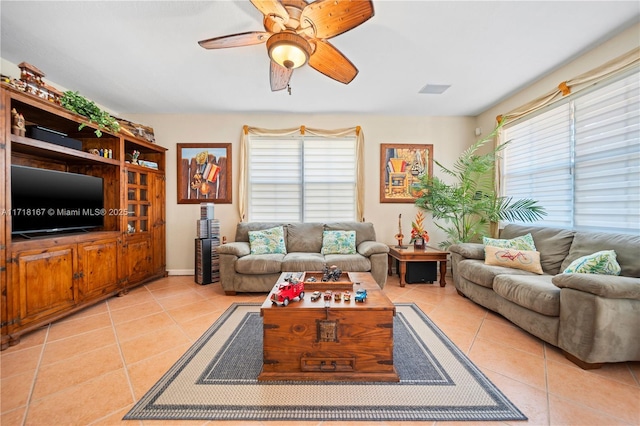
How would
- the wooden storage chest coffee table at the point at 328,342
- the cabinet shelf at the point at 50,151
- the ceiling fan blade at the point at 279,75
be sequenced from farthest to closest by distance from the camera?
the cabinet shelf at the point at 50,151 < the ceiling fan blade at the point at 279,75 < the wooden storage chest coffee table at the point at 328,342

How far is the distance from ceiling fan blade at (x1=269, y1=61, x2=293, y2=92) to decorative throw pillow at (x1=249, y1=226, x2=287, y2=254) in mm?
2014

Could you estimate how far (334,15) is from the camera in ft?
4.88

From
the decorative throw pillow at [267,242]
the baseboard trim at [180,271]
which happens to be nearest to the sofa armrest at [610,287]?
the decorative throw pillow at [267,242]

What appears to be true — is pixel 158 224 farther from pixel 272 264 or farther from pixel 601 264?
pixel 601 264

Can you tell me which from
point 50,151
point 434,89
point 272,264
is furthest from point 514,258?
point 50,151

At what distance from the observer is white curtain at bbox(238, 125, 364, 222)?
13.3 ft

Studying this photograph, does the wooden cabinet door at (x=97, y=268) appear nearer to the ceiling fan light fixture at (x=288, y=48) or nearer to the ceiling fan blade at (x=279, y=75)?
the ceiling fan blade at (x=279, y=75)

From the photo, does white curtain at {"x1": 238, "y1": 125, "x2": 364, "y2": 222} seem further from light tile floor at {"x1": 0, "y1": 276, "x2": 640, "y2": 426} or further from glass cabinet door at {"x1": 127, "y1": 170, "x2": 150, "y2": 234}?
light tile floor at {"x1": 0, "y1": 276, "x2": 640, "y2": 426}

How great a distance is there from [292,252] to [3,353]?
2773 millimetres

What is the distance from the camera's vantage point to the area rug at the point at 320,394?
1317 millimetres

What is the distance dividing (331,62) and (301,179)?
2310mm

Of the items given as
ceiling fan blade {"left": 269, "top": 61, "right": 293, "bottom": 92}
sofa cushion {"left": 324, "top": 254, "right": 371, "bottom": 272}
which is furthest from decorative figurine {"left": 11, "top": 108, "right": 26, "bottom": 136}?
sofa cushion {"left": 324, "top": 254, "right": 371, "bottom": 272}

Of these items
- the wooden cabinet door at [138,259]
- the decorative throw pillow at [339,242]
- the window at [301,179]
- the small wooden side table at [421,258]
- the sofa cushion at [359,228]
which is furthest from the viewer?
the window at [301,179]

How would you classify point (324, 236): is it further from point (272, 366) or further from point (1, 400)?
point (1, 400)
